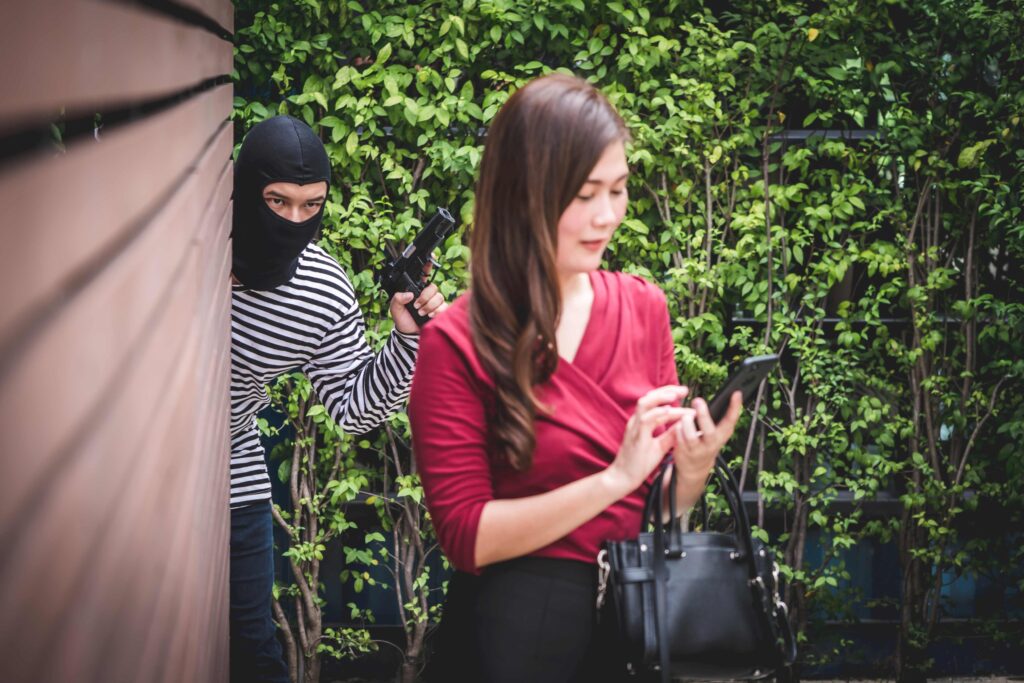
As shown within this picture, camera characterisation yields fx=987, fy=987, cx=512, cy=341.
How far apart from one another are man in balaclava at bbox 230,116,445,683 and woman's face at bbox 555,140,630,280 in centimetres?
101

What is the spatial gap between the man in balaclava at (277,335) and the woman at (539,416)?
100 centimetres

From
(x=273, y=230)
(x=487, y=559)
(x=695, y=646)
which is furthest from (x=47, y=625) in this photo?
(x=273, y=230)

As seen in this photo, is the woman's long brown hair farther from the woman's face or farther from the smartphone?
the smartphone

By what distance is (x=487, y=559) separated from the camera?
149cm

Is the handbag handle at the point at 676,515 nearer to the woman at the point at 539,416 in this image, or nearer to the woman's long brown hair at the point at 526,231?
the woman at the point at 539,416

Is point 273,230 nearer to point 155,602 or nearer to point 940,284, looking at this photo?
point 155,602

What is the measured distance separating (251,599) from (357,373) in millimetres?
686

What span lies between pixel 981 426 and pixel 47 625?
4550mm

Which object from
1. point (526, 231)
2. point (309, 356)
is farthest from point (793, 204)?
point (526, 231)

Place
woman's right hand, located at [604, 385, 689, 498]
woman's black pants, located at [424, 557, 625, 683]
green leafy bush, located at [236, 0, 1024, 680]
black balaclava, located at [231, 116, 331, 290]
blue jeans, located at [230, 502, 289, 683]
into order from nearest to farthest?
1. woman's right hand, located at [604, 385, 689, 498]
2. woman's black pants, located at [424, 557, 625, 683]
3. black balaclava, located at [231, 116, 331, 290]
4. blue jeans, located at [230, 502, 289, 683]
5. green leafy bush, located at [236, 0, 1024, 680]

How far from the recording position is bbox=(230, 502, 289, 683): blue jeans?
270 cm

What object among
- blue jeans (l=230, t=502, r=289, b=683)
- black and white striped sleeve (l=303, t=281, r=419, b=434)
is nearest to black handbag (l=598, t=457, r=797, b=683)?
black and white striped sleeve (l=303, t=281, r=419, b=434)

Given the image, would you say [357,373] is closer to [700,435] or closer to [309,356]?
[309,356]

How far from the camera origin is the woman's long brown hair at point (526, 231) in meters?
1.48
